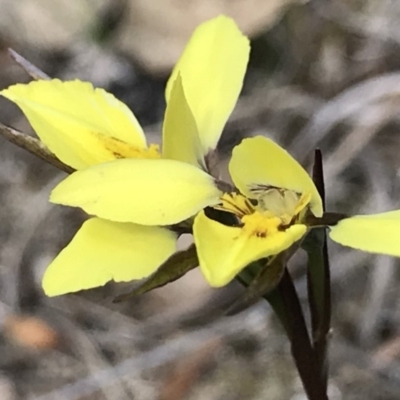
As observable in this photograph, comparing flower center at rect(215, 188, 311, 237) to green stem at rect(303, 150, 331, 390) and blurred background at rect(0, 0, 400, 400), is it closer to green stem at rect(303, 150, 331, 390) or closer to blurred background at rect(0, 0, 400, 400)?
green stem at rect(303, 150, 331, 390)

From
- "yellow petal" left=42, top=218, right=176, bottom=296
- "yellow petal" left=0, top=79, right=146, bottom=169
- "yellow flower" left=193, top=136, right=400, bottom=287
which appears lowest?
"yellow petal" left=42, top=218, right=176, bottom=296

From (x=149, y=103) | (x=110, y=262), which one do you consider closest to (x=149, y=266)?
(x=110, y=262)

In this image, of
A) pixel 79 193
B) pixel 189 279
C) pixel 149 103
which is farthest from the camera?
A: pixel 149 103

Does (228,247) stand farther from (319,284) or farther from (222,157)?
(222,157)

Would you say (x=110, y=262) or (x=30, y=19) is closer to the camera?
(x=110, y=262)

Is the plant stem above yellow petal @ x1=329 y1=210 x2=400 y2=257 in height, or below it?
below

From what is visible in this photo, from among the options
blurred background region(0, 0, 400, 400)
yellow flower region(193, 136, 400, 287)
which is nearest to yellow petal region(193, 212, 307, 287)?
yellow flower region(193, 136, 400, 287)

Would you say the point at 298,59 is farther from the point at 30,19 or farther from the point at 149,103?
the point at 30,19

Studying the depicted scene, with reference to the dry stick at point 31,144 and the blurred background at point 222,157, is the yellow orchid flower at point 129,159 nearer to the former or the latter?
the dry stick at point 31,144
